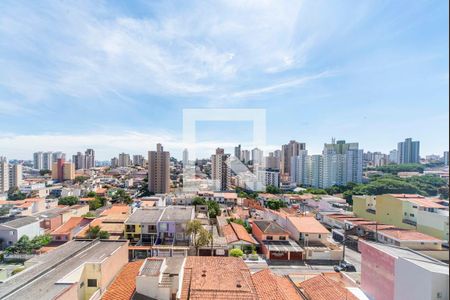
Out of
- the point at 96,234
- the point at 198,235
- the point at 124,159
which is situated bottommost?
the point at 96,234

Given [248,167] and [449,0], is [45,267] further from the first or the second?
[248,167]

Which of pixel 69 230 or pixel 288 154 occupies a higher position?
pixel 288 154

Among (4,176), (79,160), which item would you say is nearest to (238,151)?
(4,176)

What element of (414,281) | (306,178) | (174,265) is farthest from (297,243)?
(306,178)

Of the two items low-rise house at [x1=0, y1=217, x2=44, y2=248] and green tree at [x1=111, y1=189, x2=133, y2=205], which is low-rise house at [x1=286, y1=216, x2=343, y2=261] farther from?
green tree at [x1=111, y1=189, x2=133, y2=205]

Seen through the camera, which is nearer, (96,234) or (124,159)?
(96,234)

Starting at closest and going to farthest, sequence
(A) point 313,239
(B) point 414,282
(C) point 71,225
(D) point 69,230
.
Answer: (B) point 414,282, (A) point 313,239, (D) point 69,230, (C) point 71,225

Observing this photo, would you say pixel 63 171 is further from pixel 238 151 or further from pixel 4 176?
pixel 238 151

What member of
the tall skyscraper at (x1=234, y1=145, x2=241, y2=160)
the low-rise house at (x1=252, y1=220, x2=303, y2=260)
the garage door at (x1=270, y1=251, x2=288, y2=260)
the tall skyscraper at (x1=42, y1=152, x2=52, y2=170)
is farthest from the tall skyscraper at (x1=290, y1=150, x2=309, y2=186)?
the tall skyscraper at (x1=42, y1=152, x2=52, y2=170)
